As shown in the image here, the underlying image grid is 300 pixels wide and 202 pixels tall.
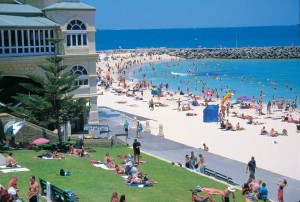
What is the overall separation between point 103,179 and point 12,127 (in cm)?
609

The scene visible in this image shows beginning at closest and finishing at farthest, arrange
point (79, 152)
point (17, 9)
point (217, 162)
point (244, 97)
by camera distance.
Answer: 1. point (79, 152)
2. point (217, 162)
3. point (17, 9)
4. point (244, 97)

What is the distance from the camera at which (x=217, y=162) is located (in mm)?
22188

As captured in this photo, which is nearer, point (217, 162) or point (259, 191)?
point (259, 191)

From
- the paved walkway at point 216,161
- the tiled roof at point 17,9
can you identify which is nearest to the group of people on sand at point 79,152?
the paved walkway at point 216,161

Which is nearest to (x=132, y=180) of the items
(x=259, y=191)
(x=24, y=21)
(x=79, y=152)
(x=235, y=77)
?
(x=259, y=191)

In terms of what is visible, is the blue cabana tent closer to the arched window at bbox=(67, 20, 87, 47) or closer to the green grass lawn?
the arched window at bbox=(67, 20, 87, 47)

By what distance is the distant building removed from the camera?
24875 millimetres

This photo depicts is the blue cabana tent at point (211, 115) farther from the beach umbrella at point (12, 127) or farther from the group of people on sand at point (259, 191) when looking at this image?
the group of people on sand at point (259, 191)

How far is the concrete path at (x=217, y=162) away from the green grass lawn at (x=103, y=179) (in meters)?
2.37

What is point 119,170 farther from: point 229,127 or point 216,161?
point 229,127

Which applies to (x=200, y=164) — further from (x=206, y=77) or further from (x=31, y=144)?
(x=206, y=77)

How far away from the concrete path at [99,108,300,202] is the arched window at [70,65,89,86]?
3.57 meters

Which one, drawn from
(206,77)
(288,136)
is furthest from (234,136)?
(206,77)

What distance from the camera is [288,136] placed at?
3033cm
